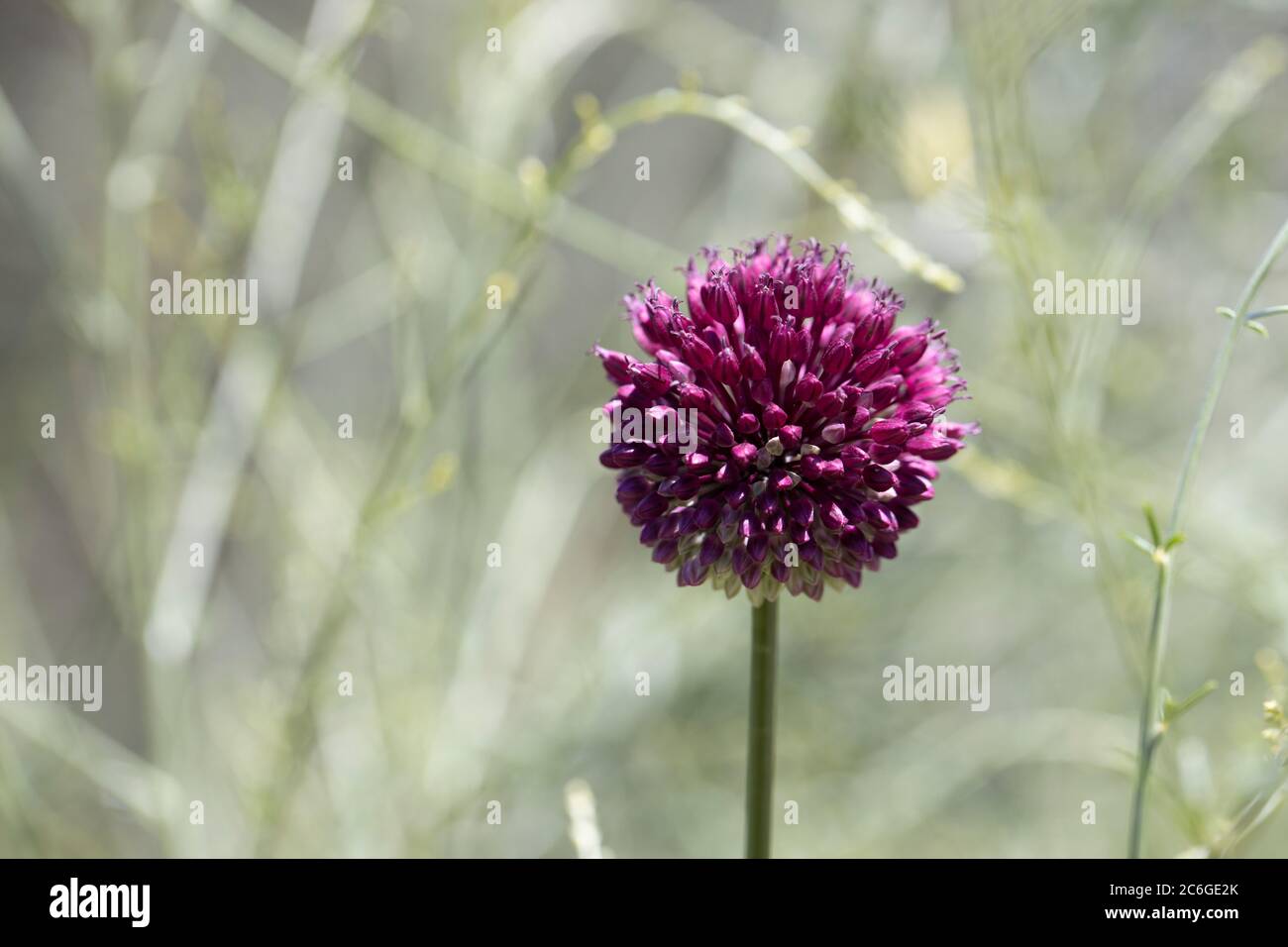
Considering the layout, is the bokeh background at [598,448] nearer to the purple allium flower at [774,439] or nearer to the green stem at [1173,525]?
the green stem at [1173,525]

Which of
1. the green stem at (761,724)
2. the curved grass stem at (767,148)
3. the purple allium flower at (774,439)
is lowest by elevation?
the green stem at (761,724)

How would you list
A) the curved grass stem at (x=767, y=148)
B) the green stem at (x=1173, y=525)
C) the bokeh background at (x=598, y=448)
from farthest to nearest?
the bokeh background at (x=598, y=448) < the curved grass stem at (x=767, y=148) < the green stem at (x=1173, y=525)

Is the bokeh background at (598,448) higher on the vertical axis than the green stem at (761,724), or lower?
higher

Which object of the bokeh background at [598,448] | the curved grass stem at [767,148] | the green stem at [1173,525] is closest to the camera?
the green stem at [1173,525]

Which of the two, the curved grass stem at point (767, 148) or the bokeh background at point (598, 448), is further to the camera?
the bokeh background at point (598, 448)

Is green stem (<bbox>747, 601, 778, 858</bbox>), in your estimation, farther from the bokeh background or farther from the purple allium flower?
the bokeh background

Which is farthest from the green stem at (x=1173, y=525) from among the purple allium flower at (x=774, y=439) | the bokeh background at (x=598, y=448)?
the purple allium flower at (x=774, y=439)
